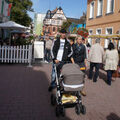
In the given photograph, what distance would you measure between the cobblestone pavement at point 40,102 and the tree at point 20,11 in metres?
26.5

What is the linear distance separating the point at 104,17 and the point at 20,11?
17.8 metres

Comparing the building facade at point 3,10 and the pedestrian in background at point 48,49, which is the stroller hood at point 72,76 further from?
the building facade at point 3,10

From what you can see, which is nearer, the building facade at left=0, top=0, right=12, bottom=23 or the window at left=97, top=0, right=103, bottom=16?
the window at left=97, top=0, right=103, bottom=16

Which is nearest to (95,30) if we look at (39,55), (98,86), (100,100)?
(39,55)

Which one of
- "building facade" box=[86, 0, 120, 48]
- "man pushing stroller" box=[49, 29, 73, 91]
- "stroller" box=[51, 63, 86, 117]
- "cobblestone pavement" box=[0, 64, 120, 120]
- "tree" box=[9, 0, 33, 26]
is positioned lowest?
"cobblestone pavement" box=[0, 64, 120, 120]

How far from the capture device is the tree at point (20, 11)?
31517 mm

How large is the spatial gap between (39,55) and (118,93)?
7808 mm

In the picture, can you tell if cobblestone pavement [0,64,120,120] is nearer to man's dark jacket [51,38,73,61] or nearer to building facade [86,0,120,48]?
man's dark jacket [51,38,73,61]

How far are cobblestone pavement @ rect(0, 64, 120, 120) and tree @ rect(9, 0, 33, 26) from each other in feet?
87.1

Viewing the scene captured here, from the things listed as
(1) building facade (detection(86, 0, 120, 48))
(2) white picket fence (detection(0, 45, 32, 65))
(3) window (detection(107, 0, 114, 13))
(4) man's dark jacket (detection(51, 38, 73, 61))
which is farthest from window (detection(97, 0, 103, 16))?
(4) man's dark jacket (detection(51, 38, 73, 61))

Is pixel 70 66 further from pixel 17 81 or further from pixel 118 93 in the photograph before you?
pixel 17 81

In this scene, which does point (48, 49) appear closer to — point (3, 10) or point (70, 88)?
point (70, 88)

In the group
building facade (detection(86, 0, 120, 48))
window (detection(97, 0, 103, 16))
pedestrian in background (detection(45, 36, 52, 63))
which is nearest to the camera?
pedestrian in background (detection(45, 36, 52, 63))

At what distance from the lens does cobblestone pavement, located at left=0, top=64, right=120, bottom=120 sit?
4127mm
